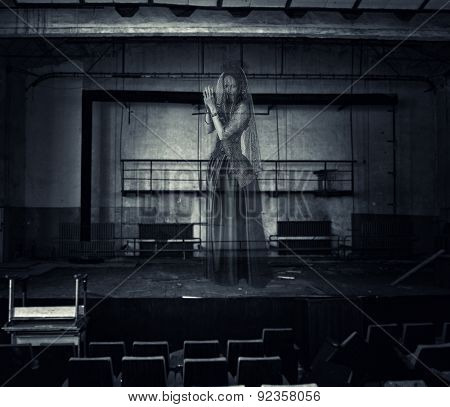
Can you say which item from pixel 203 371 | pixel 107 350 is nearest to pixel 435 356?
pixel 203 371

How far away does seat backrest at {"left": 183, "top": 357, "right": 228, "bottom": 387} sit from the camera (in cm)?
Result: 280

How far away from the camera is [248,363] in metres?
2.80

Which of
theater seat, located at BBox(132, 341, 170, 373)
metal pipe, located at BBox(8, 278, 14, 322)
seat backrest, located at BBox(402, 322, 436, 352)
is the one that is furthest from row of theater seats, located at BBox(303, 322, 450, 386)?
metal pipe, located at BBox(8, 278, 14, 322)

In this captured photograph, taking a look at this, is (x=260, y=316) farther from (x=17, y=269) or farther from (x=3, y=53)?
(x=3, y=53)

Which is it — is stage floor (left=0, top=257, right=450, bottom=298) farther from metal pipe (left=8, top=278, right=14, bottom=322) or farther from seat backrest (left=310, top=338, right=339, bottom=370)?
seat backrest (left=310, top=338, right=339, bottom=370)

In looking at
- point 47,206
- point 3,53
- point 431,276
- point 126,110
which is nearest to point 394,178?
point 431,276

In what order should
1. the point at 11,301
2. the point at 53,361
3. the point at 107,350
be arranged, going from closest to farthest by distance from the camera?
1. the point at 107,350
2. the point at 11,301
3. the point at 53,361

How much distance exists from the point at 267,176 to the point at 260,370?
28.8ft

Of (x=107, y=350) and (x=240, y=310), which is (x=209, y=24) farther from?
(x=107, y=350)

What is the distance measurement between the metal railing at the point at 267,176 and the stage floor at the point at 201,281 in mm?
2900

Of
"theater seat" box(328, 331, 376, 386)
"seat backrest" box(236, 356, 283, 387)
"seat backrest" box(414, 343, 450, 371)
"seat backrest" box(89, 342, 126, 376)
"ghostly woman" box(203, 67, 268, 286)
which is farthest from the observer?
"ghostly woman" box(203, 67, 268, 286)

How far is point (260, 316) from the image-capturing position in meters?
4.95

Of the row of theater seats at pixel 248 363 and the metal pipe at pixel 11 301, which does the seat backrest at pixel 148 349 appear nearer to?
the row of theater seats at pixel 248 363

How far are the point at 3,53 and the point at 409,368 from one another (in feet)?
33.4
